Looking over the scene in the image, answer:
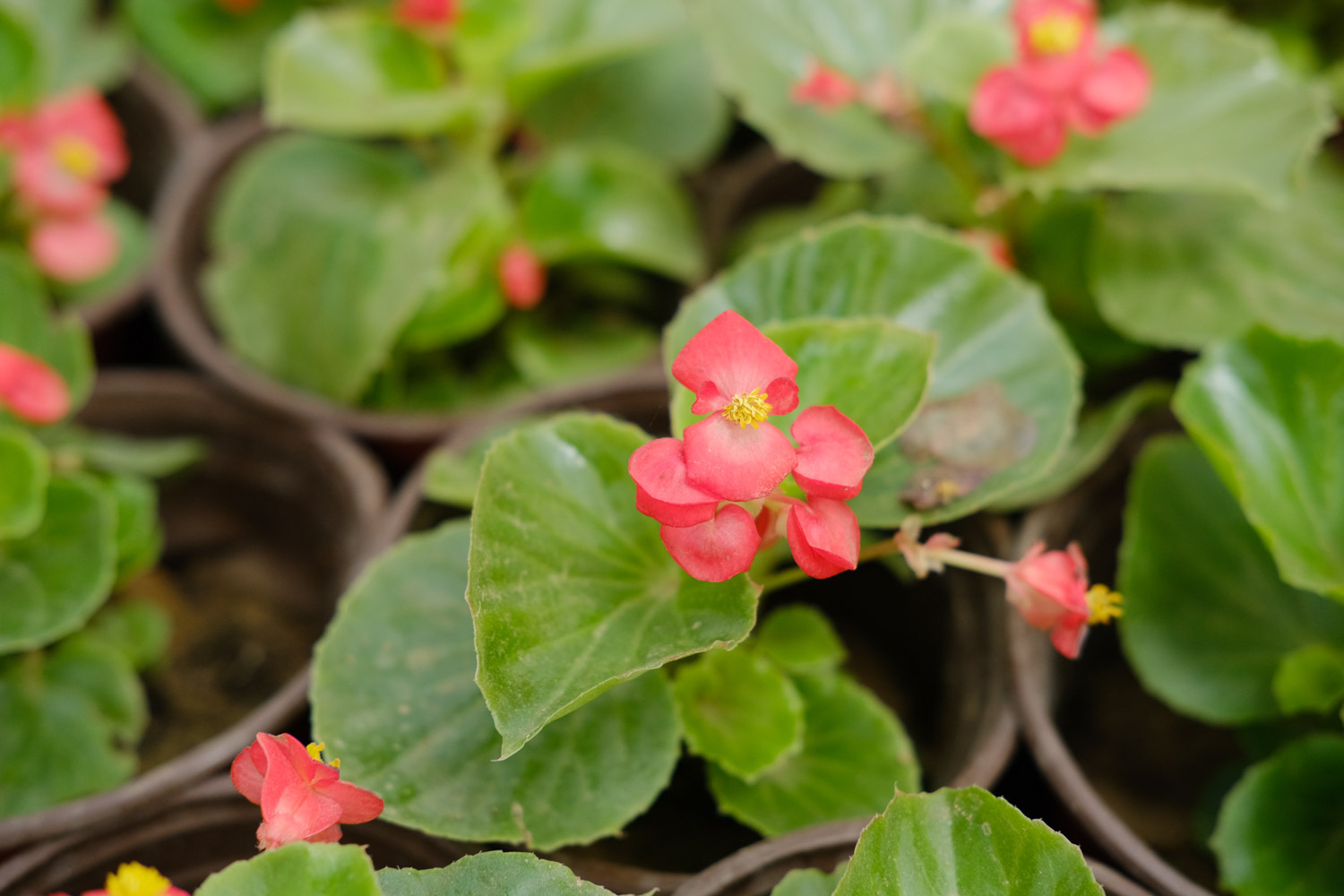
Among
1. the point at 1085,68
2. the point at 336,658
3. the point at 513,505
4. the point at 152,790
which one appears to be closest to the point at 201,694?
the point at 152,790

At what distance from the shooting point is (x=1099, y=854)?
73cm

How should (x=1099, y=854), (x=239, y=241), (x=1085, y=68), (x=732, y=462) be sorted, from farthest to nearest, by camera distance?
(x=239, y=241) → (x=1085, y=68) → (x=1099, y=854) → (x=732, y=462)

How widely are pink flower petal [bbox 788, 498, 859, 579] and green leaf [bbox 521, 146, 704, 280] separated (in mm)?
596

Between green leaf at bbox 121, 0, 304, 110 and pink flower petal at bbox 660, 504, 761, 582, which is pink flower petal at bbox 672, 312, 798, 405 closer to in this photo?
pink flower petal at bbox 660, 504, 761, 582

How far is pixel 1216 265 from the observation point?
97cm

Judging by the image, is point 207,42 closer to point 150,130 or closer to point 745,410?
point 150,130

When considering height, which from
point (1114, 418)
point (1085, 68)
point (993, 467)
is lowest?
point (1114, 418)

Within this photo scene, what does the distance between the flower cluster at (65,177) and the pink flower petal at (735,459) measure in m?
0.80

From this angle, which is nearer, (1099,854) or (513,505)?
(513,505)

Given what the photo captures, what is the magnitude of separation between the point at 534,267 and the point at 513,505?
1.75 ft

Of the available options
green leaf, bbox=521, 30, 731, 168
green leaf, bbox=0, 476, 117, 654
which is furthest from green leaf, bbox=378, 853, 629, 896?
green leaf, bbox=521, 30, 731, 168

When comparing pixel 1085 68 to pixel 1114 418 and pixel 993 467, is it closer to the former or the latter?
pixel 1114 418

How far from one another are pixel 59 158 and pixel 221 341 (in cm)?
21

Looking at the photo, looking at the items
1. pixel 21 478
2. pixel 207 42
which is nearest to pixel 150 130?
pixel 207 42
